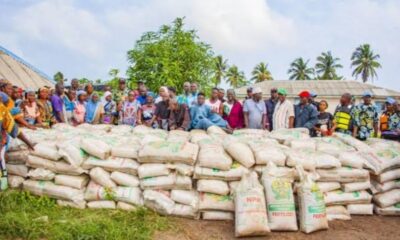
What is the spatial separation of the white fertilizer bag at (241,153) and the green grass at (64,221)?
3.57 ft

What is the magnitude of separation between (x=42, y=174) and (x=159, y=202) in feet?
5.08

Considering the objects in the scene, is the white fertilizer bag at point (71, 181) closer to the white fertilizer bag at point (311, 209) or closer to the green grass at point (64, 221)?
the green grass at point (64, 221)

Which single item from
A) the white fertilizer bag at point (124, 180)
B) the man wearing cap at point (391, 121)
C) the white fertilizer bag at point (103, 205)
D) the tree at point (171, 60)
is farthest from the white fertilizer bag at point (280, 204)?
the tree at point (171, 60)

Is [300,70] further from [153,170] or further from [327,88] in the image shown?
[153,170]

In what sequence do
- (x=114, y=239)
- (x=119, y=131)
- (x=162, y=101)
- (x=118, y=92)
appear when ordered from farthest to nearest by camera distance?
(x=118, y=92), (x=162, y=101), (x=119, y=131), (x=114, y=239)

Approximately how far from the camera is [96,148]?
445cm

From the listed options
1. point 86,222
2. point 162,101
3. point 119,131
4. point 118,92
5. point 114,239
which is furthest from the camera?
point 118,92

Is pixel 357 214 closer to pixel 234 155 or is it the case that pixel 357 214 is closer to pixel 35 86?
pixel 234 155

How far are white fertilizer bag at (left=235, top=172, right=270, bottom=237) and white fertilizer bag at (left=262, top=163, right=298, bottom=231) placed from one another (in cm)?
10

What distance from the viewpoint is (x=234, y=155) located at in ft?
14.2

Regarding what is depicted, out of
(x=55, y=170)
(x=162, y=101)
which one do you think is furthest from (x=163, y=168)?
(x=162, y=101)

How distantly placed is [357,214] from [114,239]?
2.97m

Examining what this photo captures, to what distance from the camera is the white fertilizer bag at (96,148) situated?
14.6 ft

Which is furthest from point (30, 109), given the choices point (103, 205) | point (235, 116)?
point (235, 116)
